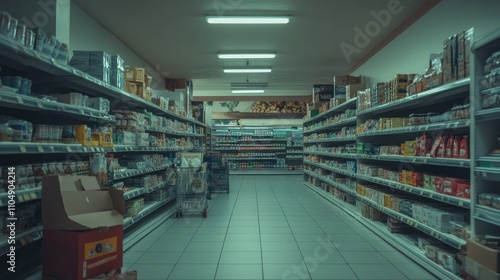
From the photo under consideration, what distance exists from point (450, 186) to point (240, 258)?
2409 mm

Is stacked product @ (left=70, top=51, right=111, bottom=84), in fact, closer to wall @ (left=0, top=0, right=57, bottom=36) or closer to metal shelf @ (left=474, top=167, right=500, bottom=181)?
wall @ (left=0, top=0, right=57, bottom=36)

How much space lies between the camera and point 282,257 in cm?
378

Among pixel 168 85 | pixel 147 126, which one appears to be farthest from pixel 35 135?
pixel 168 85

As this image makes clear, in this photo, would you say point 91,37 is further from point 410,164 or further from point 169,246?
point 410,164

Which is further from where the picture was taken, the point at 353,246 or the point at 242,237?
the point at 242,237

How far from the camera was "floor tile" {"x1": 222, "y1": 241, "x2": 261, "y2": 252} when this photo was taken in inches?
160

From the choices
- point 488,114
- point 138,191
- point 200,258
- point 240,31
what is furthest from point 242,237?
point 240,31

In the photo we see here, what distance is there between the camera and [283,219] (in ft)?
19.0

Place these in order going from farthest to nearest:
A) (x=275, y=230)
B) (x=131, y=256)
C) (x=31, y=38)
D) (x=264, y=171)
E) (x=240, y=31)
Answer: (x=264, y=171) → (x=240, y=31) → (x=275, y=230) → (x=131, y=256) → (x=31, y=38)

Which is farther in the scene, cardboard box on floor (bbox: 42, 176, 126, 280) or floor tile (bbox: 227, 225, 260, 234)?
floor tile (bbox: 227, 225, 260, 234)

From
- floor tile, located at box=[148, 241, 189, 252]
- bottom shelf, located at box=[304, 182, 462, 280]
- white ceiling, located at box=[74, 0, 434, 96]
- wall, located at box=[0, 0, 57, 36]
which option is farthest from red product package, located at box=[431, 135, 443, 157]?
wall, located at box=[0, 0, 57, 36]

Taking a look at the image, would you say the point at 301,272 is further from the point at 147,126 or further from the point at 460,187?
the point at 147,126

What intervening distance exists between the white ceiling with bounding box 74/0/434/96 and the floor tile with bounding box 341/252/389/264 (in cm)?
413

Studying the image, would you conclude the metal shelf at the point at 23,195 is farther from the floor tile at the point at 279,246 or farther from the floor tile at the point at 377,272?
the floor tile at the point at 377,272
